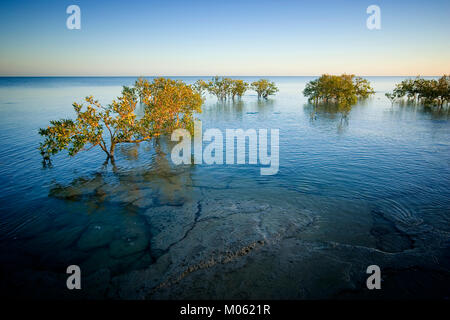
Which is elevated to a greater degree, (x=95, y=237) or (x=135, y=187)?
(x=135, y=187)

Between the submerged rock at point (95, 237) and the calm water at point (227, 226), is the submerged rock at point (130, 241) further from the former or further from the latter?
the submerged rock at point (95, 237)

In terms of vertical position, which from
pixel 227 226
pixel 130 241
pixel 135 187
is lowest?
pixel 130 241

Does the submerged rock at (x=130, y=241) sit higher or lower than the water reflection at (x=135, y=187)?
lower

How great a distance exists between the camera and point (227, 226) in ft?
43.2

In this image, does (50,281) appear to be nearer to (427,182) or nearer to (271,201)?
(271,201)

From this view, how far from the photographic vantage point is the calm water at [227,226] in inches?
376

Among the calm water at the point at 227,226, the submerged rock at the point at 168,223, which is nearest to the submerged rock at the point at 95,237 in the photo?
the calm water at the point at 227,226

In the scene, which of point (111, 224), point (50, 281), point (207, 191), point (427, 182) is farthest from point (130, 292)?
point (427, 182)

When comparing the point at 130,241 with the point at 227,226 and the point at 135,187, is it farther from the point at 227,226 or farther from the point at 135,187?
the point at 135,187

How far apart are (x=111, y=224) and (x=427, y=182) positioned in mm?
22693

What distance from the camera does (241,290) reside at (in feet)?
30.0

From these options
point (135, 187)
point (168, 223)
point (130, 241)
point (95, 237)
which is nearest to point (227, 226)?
point (168, 223)

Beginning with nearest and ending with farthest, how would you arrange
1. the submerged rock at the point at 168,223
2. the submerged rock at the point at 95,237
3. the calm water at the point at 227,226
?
the calm water at the point at 227,226
the submerged rock at the point at 95,237
the submerged rock at the point at 168,223
